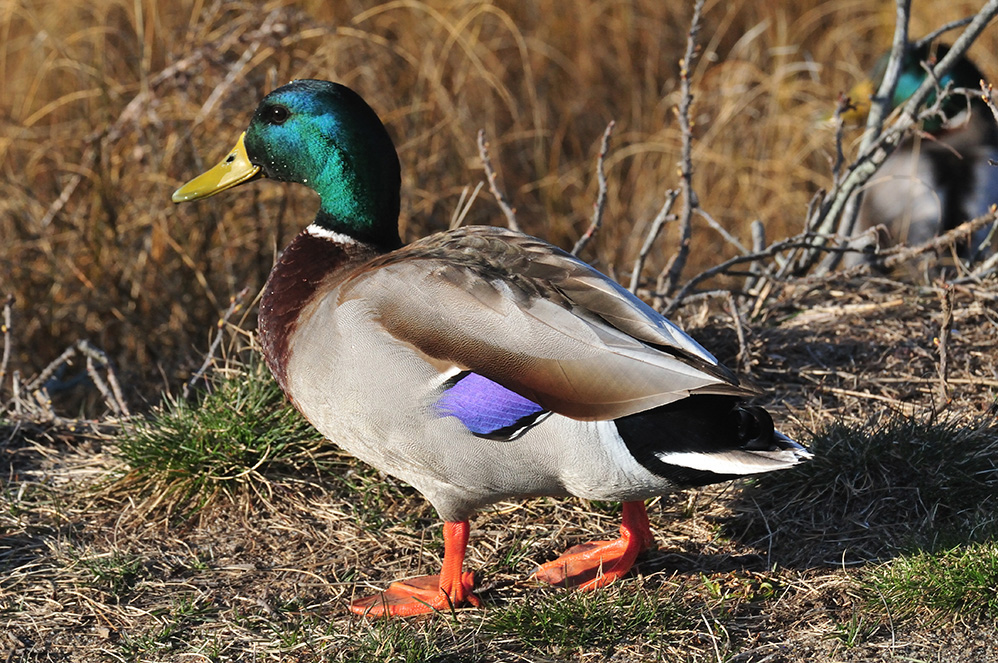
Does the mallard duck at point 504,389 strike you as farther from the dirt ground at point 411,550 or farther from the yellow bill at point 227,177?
the yellow bill at point 227,177

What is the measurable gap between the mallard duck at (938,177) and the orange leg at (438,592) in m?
3.01

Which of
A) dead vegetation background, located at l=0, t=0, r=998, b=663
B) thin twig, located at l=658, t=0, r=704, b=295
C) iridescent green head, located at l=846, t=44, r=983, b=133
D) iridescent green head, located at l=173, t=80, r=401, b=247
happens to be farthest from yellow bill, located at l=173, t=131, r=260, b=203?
iridescent green head, located at l=846, t=44, r=983, b=133

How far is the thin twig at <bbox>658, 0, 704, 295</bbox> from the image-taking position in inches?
139

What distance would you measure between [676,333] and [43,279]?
3.61 meters

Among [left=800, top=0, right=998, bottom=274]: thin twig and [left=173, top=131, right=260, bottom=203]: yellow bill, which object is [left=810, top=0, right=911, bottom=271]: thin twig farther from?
[left=173, top=131, right=260, bottom=203]: yellow bill

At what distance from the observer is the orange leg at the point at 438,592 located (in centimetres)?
259

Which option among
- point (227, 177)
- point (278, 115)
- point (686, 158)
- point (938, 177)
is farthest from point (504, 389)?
point (938, 177)

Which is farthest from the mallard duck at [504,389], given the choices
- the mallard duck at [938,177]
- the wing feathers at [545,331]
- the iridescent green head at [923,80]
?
the iridescent green head at [923,80]

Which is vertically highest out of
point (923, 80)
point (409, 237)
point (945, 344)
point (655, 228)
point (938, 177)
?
point (923, 80)

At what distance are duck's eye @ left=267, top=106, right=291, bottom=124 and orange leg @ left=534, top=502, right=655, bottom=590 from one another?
1.41 meters

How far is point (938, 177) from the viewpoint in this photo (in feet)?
17.4

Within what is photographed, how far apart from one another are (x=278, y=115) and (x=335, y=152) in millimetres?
208

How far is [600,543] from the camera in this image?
2.82m

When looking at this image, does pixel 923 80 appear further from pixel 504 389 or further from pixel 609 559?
pixel 504 389
